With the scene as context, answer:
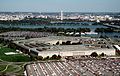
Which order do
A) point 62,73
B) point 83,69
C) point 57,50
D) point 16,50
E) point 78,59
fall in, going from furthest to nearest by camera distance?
point 16,50, point 57,50, point 78,59, point 83,69, point 62,73

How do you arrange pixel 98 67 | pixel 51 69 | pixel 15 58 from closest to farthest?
pixel 51 69 → pixel 98 67 → pixel 15 58

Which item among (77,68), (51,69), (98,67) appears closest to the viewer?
(51,69)

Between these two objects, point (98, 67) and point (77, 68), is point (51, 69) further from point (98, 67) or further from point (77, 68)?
point (98, 67)

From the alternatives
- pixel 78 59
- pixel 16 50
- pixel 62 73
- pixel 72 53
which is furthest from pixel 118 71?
pixel 16 50

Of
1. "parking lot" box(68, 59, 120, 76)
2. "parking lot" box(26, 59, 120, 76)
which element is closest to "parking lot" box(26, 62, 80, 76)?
"parking lot" box(26, 59, 120, 76)

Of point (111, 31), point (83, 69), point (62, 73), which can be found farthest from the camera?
point (111, 31)

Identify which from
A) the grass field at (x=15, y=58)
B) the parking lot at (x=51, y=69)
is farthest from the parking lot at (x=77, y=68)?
the grass field at (x=15, y=58)

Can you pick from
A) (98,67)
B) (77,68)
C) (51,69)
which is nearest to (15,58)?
(51,69)

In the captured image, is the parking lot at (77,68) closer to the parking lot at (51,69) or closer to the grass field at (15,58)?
the parking lot at (51,69)

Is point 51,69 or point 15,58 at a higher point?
point 51,69

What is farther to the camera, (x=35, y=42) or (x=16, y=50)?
(x=35, y=42)

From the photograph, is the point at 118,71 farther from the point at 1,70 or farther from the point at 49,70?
the point at 1,70
